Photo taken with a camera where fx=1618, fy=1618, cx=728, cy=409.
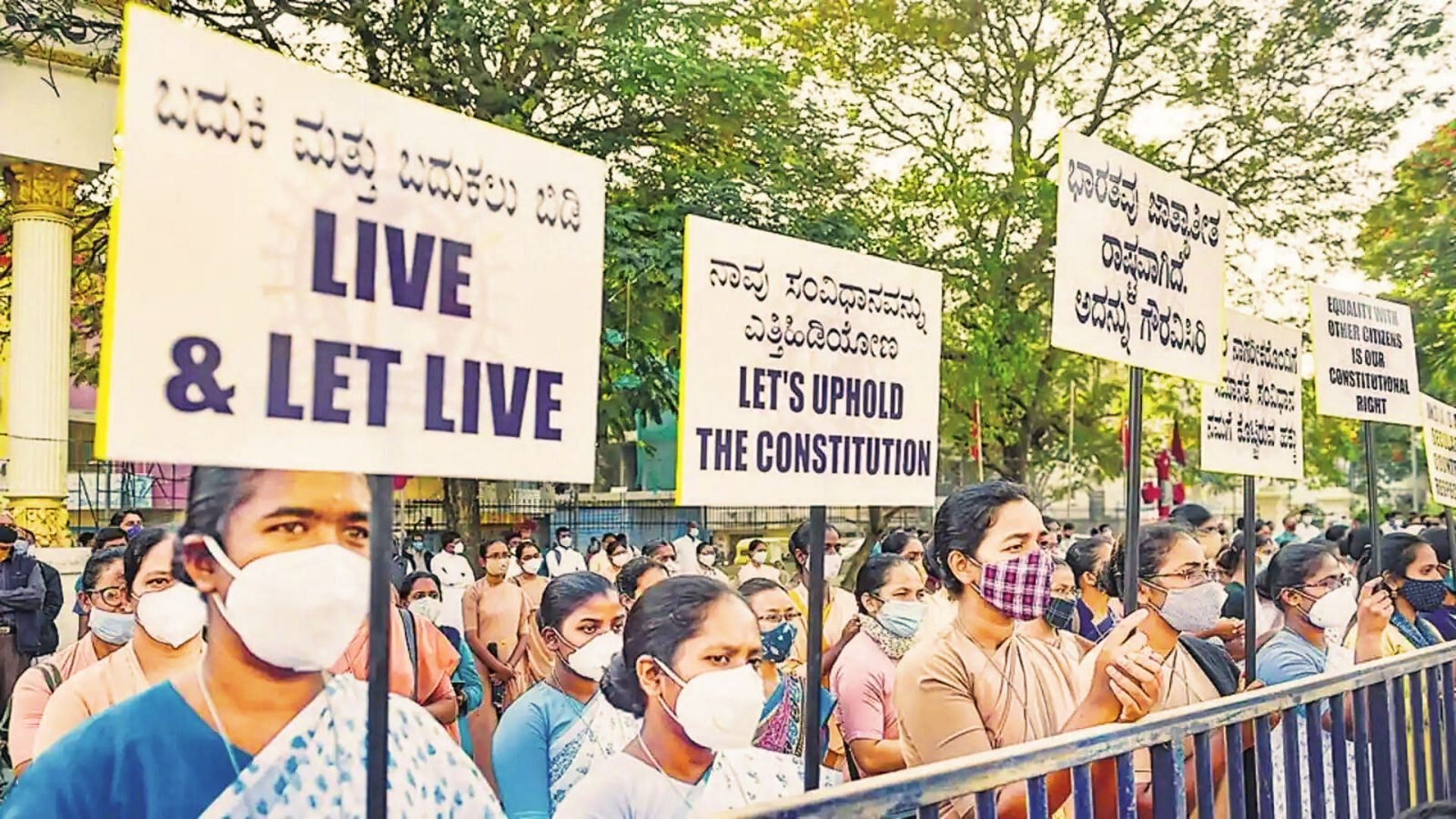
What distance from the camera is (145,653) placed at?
11.1ft

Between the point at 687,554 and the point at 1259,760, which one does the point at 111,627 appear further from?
the point at 687,554

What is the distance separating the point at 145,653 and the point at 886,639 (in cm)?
320

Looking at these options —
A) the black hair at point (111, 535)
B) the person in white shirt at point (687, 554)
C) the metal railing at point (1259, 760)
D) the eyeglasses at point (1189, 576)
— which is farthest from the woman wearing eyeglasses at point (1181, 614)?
the person in white shirt at point (687, 554)

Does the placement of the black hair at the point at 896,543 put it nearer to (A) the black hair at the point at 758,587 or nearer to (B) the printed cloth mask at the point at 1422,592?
(B) the printed cloth mask at the point at 1422,592

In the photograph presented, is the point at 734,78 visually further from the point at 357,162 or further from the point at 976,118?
the point at 357,162

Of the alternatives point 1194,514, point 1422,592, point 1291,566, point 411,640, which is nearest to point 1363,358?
point 1422,592

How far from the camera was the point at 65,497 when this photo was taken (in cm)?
1459

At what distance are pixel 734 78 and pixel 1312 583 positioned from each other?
9767mm

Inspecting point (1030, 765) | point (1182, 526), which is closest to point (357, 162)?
point (1030, 765)

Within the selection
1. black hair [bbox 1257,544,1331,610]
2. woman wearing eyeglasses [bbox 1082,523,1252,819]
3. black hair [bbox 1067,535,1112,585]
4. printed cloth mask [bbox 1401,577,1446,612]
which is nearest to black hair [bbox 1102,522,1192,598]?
woman wearing eyeglasses [bbox 1082,523,1252,819]

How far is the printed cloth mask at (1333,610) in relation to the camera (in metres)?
5.37

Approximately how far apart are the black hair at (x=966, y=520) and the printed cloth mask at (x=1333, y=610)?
189 centimetres

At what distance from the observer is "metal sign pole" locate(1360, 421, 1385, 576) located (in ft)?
20.2

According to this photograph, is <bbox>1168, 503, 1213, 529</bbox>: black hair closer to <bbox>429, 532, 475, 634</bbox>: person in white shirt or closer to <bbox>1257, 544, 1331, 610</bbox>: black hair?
<bbox>1257, 544, 1331, 610</bbox>: black hair
